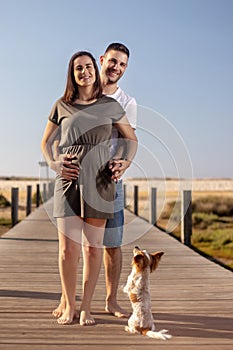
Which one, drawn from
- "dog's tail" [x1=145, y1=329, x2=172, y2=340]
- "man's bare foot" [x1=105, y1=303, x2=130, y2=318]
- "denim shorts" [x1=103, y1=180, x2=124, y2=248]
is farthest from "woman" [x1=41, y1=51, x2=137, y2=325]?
"dog's tail" [x1=145, y1=329, x2=172, y2=340]

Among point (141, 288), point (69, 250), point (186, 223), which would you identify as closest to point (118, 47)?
point (69, 250)

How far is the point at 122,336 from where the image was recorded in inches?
122

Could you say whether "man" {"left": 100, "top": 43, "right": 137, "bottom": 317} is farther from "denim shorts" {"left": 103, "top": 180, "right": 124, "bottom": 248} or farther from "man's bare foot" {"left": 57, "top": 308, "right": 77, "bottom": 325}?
"man's bare foot" {"left": 57, "top": 308, "right": 77, "bottom": 325}

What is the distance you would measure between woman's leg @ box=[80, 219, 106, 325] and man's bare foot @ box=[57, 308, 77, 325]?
58mm

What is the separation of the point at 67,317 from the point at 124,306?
27.1 inches

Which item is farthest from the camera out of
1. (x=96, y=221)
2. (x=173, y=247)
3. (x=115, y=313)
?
(x=173, y=247)

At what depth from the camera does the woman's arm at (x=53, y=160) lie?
3.18 metres

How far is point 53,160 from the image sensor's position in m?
3.33

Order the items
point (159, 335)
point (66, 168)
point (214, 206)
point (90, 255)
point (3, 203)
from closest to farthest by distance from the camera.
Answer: point (159, 335)
point (66, 168)
point (90, 255)
point (214, 206)
point (3, 203)

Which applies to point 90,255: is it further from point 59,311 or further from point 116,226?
point 59,311

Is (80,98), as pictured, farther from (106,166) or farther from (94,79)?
(106,166)

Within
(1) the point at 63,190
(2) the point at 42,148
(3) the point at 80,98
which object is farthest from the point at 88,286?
(3) the point at 80,98

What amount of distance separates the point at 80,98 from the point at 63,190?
0.50 meters

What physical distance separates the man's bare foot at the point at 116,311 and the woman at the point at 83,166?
257mm
